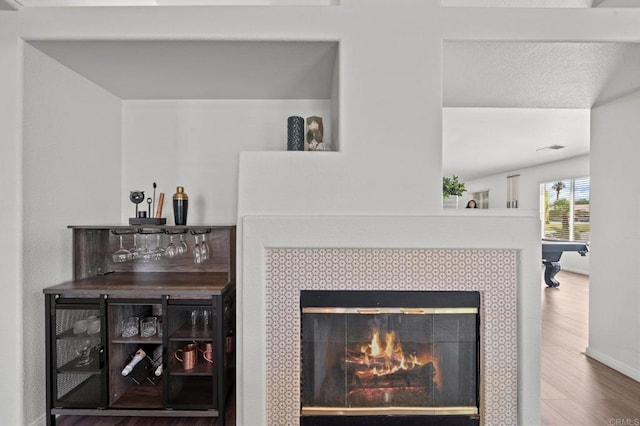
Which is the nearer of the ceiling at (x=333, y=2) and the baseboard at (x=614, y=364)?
the ceiling at (x=333, y=2)

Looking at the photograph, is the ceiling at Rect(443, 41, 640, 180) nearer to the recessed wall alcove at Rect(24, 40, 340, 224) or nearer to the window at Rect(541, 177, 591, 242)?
the recessed wall alcove at Rect(24, 40, 340, 224)

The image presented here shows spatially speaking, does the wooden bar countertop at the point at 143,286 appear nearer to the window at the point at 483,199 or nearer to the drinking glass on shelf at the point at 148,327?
the drinking glass on shelf at the point at 148,327

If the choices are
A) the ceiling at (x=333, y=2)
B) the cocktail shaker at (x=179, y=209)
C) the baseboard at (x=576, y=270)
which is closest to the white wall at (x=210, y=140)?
the cocktail shaker at (x=179, y=209)

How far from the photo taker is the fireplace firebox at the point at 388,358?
1919 millimetres

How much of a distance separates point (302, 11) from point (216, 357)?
6.87ft

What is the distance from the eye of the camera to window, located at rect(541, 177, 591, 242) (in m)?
7.42

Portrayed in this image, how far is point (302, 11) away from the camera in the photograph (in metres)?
1.90

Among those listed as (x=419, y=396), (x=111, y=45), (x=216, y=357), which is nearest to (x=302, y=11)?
(x=111, y=45)

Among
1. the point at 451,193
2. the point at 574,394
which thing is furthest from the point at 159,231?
the point at 574,394

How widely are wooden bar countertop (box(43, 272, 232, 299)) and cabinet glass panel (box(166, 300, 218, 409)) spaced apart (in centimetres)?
9

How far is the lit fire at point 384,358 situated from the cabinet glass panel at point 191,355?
89 centimetres

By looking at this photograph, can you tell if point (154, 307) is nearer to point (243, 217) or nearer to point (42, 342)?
point (42, 342)

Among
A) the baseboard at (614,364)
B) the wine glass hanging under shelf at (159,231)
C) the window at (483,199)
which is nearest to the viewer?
the wine glass hanging under shelf at (159,231)

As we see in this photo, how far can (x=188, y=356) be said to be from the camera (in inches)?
85.8
